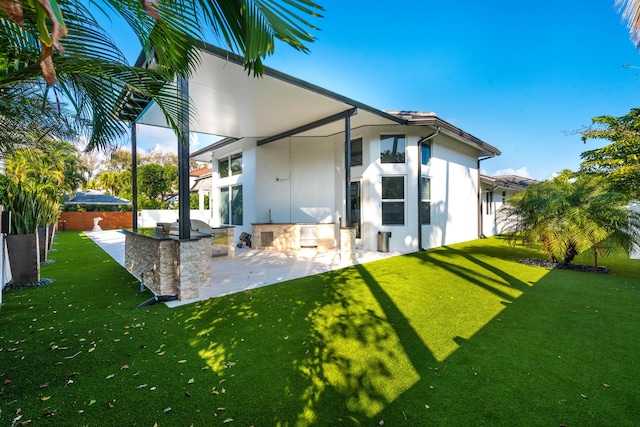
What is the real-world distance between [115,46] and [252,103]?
16.3 ft

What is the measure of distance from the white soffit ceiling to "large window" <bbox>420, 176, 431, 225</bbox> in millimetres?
2955

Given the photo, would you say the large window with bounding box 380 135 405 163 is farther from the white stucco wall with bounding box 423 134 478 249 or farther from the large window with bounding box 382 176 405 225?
the white stucco wall with bounding box 423 134 478 249

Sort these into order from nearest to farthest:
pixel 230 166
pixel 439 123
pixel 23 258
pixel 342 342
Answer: pixel 342 342 → pixel 23 258 → pixel 439 123 → pixel 230 166

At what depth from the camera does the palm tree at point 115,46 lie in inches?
58.3

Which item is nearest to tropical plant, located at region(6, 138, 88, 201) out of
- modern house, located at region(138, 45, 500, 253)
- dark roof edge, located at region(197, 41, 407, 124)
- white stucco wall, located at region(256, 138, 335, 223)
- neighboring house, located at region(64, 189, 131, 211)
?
neighboring house, located at region(64, 189, 131, 211)

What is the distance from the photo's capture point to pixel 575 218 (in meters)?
6.59

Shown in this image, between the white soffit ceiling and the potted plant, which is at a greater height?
the white soffit ceiling

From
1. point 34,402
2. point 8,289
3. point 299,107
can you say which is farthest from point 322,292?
point 8,289

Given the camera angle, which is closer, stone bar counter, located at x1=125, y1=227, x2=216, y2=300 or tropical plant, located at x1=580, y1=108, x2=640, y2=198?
stone bar counter, located at x1=125, y1=227, x2=216, y2=300

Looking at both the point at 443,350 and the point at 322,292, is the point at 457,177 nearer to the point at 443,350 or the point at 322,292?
the point at 322,292

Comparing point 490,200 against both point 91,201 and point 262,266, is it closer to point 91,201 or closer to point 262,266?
point 262,266

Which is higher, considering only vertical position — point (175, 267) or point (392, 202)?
point (392, 202)

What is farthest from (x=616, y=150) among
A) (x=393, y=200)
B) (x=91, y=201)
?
(x=91, y=201)

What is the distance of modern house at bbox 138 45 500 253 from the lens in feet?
27.6
